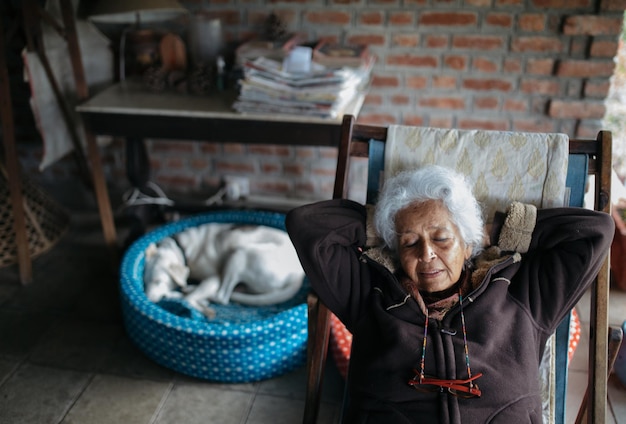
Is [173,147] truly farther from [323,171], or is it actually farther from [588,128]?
[588,128]

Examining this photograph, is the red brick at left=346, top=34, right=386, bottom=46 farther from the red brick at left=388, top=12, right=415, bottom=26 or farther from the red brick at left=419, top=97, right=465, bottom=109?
the red brick at left=419, top=97, right=465, bottom=109

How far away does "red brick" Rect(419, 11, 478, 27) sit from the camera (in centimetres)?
273

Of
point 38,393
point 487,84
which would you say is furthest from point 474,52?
point 38,393

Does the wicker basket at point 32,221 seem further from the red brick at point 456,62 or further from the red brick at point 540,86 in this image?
the red brick at point 540,86

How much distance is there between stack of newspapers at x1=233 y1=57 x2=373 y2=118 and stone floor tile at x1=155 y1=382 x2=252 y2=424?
103 cm

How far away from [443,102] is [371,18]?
0.51 meters

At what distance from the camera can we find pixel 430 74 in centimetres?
287

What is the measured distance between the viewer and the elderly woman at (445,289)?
153cm

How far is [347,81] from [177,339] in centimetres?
112

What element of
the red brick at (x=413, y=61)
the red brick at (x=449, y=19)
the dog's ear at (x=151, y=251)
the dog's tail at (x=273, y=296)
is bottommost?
the dog's tail at (x=273, y=296)

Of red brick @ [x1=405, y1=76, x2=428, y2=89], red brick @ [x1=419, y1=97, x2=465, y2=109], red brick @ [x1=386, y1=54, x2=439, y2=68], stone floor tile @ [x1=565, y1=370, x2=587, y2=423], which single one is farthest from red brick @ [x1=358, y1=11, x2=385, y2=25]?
stone floor tile @ [x1=565, y1=370, x2=587, y2=423]

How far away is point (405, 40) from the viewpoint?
2.83 metres

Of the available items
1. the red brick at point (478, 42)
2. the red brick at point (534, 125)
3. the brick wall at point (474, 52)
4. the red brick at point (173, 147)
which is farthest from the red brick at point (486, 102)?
the red brick at point (173, 147)

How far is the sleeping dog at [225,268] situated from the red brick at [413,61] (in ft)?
3.11
